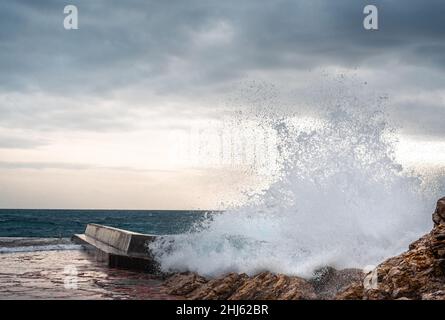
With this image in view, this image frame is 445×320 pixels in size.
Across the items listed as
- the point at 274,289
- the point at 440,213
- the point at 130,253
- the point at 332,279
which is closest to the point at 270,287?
the point at 274,289

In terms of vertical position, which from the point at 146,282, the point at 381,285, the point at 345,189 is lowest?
the point at 146,282

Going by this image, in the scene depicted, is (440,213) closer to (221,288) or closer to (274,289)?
(274,289)

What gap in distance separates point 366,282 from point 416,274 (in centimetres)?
54

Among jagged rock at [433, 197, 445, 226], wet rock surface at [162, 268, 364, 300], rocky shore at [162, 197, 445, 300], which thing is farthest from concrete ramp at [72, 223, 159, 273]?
jagged rock at [433, 197, 445, 226]

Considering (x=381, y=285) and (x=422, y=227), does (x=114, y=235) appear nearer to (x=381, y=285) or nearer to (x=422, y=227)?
(x=422, y=227)

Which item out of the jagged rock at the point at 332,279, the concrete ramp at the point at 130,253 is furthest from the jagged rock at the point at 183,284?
the jagged rock at the point at 332,279

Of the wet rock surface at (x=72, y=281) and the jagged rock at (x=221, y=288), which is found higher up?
the jagged rock at (x=221, y=288)

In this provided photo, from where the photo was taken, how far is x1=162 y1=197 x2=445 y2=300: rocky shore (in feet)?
17.1

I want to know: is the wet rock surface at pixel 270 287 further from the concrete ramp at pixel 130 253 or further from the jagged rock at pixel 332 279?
the concrete ramp at pixel 130 253

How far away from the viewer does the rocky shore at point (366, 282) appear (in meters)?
5.22

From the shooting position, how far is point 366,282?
5.62 meters

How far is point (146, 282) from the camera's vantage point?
29.5ft
